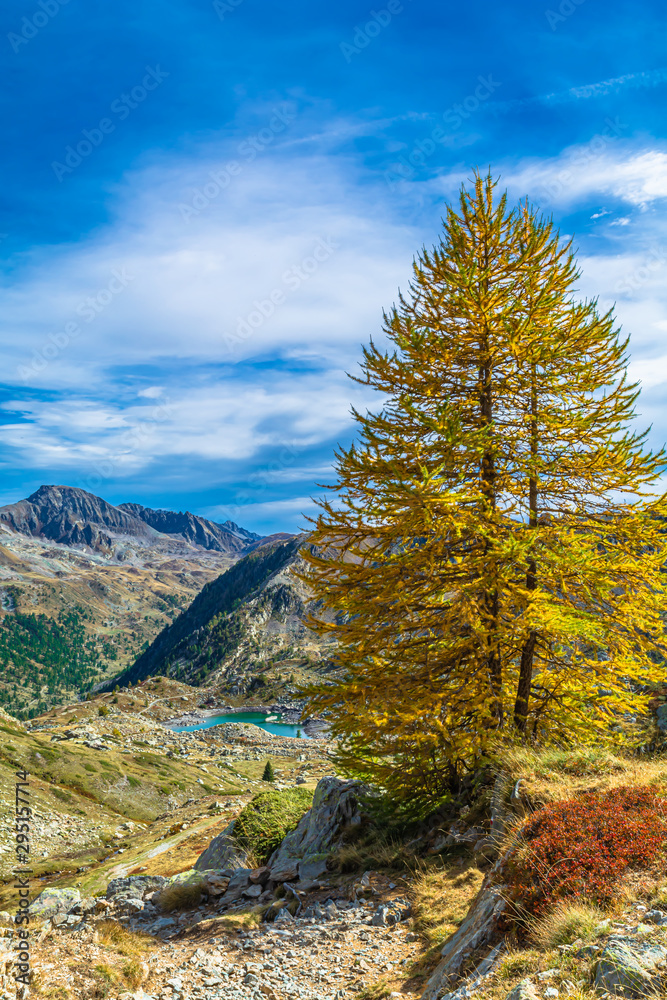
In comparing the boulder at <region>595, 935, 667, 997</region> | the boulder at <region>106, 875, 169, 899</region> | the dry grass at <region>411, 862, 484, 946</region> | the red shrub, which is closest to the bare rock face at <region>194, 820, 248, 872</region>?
the boulder at <region>106, 875, 169, 899</region>

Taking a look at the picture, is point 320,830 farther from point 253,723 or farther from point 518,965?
point 253,723

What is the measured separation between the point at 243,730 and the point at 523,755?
445ft

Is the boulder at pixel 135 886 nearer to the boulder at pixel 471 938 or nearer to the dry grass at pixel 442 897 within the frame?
the dry grass at pixel 442 897

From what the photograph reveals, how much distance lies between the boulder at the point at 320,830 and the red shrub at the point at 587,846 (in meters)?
6.88

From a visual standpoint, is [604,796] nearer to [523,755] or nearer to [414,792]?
[523,755]

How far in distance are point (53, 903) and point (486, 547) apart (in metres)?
14.7

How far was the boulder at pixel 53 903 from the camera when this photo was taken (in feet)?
43.0

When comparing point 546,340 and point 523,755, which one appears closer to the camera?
point 523,755

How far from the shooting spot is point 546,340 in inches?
436

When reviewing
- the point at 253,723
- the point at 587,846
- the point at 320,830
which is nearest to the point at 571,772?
the point at 587,846

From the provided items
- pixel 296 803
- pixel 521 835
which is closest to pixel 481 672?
pixel 521 835

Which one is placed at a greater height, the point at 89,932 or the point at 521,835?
the point at 521,835

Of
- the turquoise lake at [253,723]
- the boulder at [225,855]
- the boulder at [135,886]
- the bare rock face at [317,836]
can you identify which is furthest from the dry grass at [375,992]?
the turquoise lake at [253,723]

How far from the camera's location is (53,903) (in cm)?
1378
